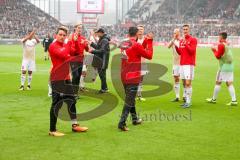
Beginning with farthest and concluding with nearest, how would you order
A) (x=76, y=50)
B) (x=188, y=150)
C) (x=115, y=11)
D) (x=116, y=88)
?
1. (x=115, y=11)
2. (x=116, y=88)
3. (x=76, y=50)
4. (x=188, y=150)

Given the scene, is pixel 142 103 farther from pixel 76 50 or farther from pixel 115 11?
pixel 115 11

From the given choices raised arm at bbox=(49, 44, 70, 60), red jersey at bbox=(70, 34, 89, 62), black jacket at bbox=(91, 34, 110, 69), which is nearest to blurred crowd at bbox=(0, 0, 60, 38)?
black jacket at bbox=(91, 34, 110, 69)

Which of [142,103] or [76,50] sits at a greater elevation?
[76,50]

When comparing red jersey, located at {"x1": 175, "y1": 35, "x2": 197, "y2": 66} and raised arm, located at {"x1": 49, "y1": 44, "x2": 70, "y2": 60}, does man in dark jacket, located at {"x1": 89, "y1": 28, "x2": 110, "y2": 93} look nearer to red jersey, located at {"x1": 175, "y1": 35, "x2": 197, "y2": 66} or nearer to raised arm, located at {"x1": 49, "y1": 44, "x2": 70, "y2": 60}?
red jersey, located at {"x1": 175, "y1": 35, "x2": 197, "y2": 66}

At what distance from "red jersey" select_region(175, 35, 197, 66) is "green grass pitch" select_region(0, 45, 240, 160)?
136 cm

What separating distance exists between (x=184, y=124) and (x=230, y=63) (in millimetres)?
4052

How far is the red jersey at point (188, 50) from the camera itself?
13.4 m

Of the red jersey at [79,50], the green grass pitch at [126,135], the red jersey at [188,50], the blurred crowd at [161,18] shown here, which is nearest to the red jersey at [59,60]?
the green grass pitch at [126,135]

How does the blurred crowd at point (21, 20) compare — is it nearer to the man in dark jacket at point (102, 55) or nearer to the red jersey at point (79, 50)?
the man in dark jacket at point (102, 55)

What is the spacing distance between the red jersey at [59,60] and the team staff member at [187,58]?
446cm

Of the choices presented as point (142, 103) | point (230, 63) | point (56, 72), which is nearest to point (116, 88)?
point (142, 103)

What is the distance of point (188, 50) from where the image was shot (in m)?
13.4

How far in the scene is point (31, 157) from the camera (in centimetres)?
805

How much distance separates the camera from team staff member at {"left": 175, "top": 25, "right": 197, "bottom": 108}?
13.4 meters
